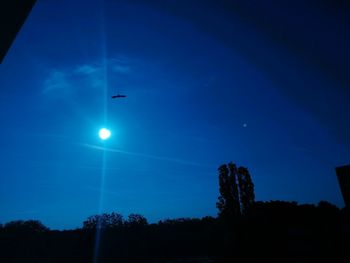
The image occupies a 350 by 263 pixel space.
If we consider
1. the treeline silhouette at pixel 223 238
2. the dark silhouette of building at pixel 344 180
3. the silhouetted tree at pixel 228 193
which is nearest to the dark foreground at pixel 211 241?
the treeline silhouette at pixel 223 238

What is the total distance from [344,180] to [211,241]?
14.5 metres

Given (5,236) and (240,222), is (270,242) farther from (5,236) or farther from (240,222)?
(5,236)

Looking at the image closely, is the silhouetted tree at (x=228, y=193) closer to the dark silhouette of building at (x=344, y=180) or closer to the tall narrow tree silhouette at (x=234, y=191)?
the tall narrow tree silhouette at (x=234, y=191)

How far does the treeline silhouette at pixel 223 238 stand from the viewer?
38.8ft

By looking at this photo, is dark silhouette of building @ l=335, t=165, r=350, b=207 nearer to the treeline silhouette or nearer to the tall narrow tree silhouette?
the treeline silhouette

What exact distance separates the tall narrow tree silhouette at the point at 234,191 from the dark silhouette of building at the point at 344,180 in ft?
66.7

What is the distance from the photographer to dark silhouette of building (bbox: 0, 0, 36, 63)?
1091 mm

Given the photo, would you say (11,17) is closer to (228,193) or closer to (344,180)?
(344,180)

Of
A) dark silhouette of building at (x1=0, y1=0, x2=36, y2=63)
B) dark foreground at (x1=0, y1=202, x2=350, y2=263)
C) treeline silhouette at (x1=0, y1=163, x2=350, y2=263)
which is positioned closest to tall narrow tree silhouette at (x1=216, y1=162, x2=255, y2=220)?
treeline silhouette at (x1=0, y1=163, x2=350, y2=263)

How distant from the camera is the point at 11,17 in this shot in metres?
1.13

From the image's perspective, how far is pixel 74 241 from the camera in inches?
917

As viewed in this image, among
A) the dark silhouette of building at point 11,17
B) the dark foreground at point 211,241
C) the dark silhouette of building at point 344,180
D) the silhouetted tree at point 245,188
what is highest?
the silhouetted tree at point 245,188

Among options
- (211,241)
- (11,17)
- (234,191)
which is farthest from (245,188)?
(11,17)

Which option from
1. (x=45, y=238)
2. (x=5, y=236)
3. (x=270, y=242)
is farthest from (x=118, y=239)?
(x=270, y=242)
